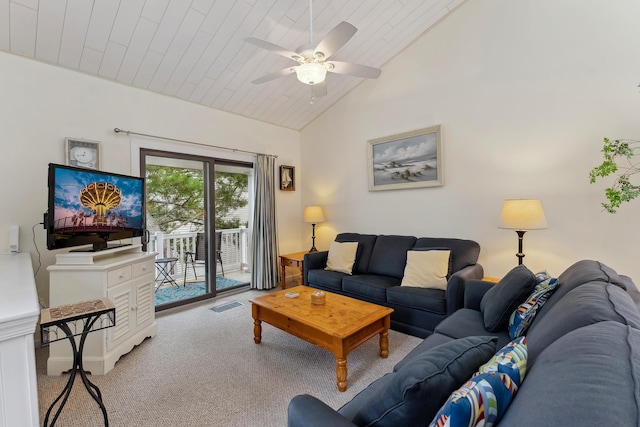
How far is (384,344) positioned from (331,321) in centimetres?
59

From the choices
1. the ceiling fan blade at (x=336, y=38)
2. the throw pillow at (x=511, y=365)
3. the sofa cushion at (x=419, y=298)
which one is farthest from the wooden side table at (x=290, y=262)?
the throw pillow at (x=511, y=365)

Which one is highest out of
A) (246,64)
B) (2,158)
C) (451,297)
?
(246,64)

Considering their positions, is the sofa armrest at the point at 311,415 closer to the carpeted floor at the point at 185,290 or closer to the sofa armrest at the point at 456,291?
the sofa armrest at the point at 456,291

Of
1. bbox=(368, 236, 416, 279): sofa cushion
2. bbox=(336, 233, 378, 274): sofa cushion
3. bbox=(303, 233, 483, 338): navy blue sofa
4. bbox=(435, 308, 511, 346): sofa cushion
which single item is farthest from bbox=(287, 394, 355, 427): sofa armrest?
bbox=(336, 233, 378, 274): sofa cushion

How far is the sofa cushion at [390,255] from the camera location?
3.45m

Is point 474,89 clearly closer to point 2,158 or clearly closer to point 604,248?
point 604,248

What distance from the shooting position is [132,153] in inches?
130

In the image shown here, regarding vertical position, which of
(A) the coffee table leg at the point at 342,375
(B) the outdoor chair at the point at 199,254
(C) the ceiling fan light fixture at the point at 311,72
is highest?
(C) the ceiling fan light fixture at the point at 311,72

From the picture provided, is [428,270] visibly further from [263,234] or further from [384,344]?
[263,234]

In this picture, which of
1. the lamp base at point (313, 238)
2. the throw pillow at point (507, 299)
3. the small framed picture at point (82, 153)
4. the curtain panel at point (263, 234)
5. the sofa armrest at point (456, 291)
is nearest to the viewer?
the throw pillow at point (507, 299)

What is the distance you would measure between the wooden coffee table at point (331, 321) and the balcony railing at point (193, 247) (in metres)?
1.83

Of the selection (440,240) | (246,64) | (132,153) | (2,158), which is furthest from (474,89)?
(2,158)

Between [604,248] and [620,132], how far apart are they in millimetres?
1021

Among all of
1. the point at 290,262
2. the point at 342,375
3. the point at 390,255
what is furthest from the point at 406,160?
the point at 342,375
